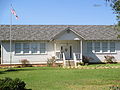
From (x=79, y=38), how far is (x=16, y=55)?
8949 millimetres

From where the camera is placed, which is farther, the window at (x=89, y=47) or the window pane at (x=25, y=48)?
the window at (x=89, y=47)

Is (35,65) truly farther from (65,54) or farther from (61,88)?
(61,88)

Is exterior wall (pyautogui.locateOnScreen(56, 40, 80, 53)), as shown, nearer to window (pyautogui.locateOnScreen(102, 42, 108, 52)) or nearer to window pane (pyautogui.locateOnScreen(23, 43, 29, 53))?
window (pyautogui.locateOnScreen(102, 42, 108, 52))

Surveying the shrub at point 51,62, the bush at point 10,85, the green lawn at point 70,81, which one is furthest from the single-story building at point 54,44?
the bush at point 10,85

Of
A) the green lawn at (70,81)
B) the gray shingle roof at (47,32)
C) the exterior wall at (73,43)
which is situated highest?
the gray shingle roof at (47,32)

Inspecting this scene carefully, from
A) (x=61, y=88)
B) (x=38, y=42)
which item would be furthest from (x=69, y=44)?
(x=61, y=88)

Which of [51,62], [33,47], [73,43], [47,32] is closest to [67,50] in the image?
[73,43]

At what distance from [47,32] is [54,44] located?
2587 millimetres

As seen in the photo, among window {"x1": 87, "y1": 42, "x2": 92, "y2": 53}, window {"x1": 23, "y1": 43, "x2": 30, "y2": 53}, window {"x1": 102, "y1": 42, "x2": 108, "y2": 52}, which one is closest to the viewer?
window {"x1": 23, "y1": 43, "x2": 30, "y2": 53}

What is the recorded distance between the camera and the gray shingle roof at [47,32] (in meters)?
33.6

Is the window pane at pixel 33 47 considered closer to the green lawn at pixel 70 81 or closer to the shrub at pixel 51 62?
the shrub at pixel 51 62

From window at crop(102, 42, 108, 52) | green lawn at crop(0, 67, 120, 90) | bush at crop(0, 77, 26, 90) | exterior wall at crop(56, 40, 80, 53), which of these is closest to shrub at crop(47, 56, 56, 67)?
exterior wall at crop(56, 40, 80, 53)

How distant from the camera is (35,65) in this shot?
32.7 m

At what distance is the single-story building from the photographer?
32719 mm
